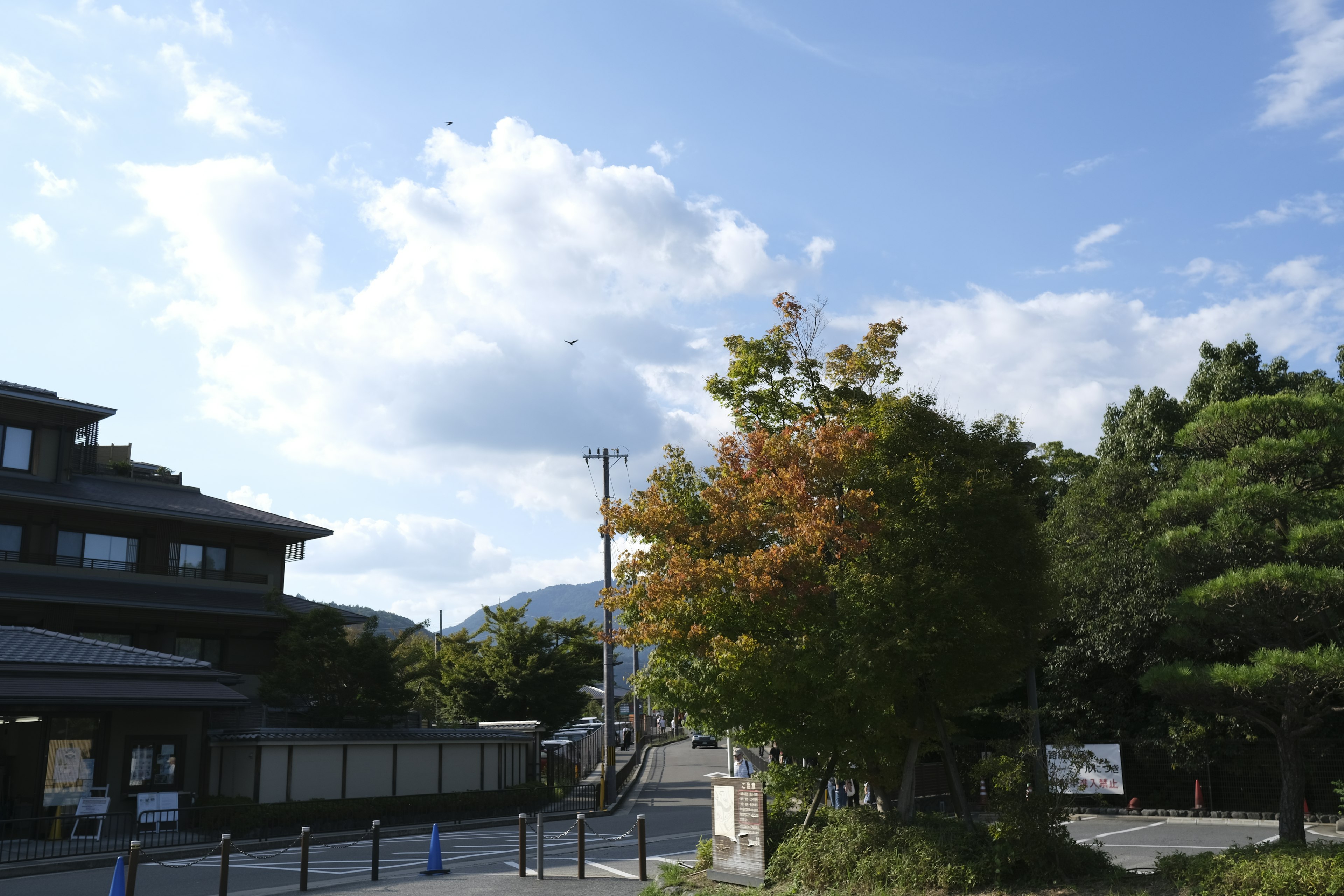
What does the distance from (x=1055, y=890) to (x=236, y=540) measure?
30981 mm

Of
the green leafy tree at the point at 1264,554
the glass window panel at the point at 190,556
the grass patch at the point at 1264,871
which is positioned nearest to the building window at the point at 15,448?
the glass window panel at the point at 190,556

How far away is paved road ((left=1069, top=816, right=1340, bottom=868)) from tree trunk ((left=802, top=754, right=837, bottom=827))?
230 inches

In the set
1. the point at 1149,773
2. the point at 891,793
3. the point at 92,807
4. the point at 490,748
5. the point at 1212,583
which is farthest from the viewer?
the point at 490,748

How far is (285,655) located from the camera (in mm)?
30719

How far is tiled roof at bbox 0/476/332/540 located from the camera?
101 ft

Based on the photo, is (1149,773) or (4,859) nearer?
(4,859)

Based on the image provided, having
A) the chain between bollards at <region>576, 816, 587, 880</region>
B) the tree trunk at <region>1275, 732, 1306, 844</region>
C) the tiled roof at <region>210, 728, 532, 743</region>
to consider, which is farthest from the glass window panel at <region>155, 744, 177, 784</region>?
the tree trunk at <region>1275, 732, 1306, 844</region>

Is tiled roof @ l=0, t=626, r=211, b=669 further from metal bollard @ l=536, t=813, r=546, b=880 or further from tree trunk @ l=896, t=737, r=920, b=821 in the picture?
tree trunk @ l=896, t=737, r=920, b=821

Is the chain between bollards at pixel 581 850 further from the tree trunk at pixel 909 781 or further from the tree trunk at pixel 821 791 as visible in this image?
the tree trunk at pixel 909 781

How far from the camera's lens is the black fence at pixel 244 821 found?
21562 millimetres

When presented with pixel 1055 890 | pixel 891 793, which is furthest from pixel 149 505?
pixel 1055 890

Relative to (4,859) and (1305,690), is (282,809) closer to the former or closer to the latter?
(4,859)

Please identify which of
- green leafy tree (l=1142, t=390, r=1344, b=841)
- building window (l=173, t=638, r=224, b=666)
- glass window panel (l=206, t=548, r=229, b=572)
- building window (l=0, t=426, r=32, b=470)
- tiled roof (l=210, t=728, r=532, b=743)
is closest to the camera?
green leafy tree (l=1142, t=390, r=1344, b=841)

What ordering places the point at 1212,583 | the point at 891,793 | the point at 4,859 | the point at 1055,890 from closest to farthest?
the point at 1055,890 < the point at 1212,583 < the point at 891,793 < the point at 4,859
